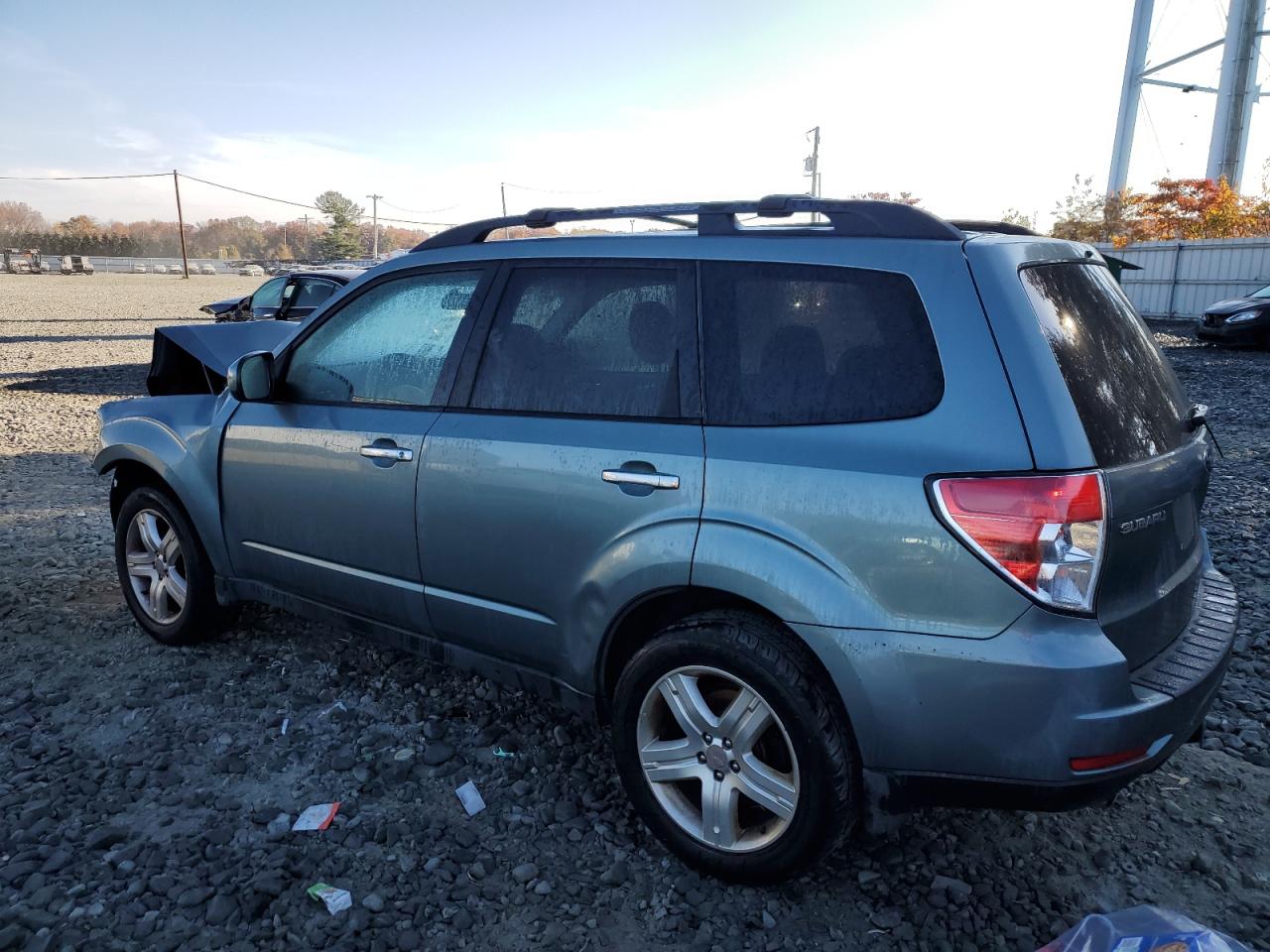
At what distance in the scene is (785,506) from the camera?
2.33 m

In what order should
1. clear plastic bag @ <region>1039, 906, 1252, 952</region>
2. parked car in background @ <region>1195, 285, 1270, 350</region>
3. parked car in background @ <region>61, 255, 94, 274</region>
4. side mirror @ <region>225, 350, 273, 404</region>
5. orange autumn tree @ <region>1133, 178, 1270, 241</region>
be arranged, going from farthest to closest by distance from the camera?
parked car in background @ <region>61, 255, 94, 274</region>, orange autumn tree @ <region>1133, 178, 1270, 241</region>, parked car in background @ <region>1195, 285, 1270, 350</region>, side mirror @ <region>225, 350, 273, 404</region>, clear plastic bag @ <region>1039, 906, 1252, 952</region>

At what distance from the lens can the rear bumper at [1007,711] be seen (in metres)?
2.04

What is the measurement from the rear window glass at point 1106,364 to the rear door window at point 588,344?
0.98m

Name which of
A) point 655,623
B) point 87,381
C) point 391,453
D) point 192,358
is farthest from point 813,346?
point 87,381

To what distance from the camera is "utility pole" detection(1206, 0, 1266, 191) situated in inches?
1651

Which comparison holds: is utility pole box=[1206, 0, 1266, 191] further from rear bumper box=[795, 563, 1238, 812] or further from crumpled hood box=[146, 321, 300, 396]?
rear bumper box=[795, 563, 1238, 812]

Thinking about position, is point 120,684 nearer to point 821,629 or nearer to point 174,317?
point 821,629

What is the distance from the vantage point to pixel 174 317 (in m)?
24.7

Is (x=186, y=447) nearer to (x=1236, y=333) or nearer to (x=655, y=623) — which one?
(x=655, y=623)

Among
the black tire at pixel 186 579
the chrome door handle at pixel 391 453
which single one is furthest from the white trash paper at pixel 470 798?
the black tire at pixel 186 579

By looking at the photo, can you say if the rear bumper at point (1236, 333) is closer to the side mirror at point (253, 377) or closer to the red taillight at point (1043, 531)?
the red taillight at point (1043, 531)

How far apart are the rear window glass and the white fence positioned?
79.6 ft

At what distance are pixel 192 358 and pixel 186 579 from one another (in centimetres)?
133

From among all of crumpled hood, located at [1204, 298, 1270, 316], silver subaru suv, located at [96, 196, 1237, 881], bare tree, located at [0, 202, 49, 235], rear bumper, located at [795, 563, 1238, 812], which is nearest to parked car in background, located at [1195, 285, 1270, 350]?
crumpled hood, located at [1204, 298, 1270, 316]
